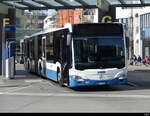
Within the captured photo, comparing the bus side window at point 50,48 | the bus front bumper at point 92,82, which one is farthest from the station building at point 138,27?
the bus front bumper at point 92,82

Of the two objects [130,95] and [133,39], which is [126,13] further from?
[130,95]

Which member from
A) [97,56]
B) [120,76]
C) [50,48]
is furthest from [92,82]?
[50,48]

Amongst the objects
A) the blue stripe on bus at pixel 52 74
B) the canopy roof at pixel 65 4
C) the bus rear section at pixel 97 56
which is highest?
the canopy roof at pixel 65 4

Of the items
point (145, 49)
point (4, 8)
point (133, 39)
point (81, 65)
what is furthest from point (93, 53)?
point (133, 39)

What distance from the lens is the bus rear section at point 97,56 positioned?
20.2 m

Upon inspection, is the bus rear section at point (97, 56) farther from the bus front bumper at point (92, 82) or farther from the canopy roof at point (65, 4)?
the canopy roof at point (65, 4)

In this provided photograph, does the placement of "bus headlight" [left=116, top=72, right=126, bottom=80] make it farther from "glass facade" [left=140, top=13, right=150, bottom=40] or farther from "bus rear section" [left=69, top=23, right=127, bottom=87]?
"glass facade" [left=140, top=13, right=150, bottom=40]

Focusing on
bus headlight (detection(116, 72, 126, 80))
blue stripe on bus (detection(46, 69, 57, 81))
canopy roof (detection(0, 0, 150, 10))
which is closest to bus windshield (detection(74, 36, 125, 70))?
bus headlight (detection(116, 72, 126, 80))

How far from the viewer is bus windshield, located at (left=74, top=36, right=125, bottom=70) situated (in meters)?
20.3

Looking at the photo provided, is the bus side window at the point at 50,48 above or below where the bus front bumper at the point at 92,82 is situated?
above

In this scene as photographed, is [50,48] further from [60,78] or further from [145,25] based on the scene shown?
[145,25]

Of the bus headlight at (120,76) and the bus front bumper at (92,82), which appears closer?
the bus front bumper at (92,82)

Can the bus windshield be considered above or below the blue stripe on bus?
above

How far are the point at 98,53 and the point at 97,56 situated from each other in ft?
0.44
